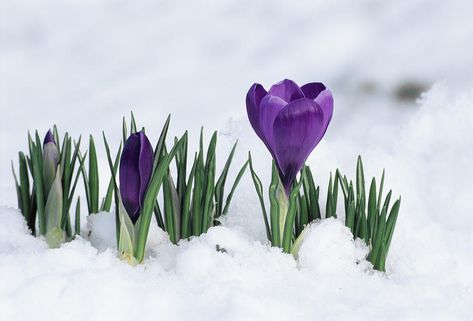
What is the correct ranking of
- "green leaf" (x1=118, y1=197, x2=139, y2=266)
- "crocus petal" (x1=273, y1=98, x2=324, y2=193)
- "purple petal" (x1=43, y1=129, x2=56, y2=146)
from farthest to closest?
"purple petal" (x1=43, y1=129, x2=56, y2=146), "green leaf" (x1=118, y1=197, x2=139, y2=266), "crocus petal" (x1=273, y1=98, x2=324, y2=193)

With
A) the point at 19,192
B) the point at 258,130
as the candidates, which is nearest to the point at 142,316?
the point at 258,130

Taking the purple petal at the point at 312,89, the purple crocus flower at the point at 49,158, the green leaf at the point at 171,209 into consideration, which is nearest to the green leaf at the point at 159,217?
the green leaf at the point at 171,209

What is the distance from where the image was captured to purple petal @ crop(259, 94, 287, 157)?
1.06 meters

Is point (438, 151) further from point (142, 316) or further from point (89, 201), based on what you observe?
point (142, 316)

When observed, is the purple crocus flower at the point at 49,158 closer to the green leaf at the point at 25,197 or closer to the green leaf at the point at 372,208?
the green leaf at the point at 25,197

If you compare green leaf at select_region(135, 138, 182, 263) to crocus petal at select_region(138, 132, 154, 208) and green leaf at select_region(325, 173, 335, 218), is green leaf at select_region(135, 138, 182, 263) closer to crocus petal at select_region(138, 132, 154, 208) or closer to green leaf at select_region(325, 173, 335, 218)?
crocus petal at select_region(138, 132, 154, 208)

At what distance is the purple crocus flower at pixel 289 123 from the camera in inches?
41.3

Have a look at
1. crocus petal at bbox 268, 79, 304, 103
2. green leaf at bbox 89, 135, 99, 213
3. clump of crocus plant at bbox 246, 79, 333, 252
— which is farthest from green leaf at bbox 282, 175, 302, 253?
green leaf at bbox 89, 135, 99, 213

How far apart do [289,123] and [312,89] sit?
11 cm

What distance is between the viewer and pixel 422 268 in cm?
124

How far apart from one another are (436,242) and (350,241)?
224 mm

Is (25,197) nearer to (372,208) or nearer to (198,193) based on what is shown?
(198,193)

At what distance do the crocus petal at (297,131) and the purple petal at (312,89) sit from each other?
0.08m

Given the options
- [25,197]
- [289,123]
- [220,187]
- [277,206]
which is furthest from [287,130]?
[25,197]
